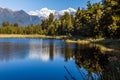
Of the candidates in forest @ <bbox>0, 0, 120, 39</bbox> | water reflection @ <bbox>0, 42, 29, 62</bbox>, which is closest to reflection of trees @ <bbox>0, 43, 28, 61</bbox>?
water reflection @ <bbox>0, 42, 29, 62</bbox>

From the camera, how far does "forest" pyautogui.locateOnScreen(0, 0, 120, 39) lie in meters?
50.1

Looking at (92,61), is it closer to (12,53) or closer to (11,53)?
(12,53)

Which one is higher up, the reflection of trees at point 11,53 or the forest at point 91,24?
the forest at point 91,24

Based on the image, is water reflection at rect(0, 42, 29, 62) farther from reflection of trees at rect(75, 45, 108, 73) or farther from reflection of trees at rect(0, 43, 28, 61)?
reflection of trees at rect(75, 45, 108, 73)

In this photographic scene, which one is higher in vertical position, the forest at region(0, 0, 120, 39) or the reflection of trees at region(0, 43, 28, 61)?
the forest at region(0, 0, 120, 39)

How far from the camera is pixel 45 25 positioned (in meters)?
164

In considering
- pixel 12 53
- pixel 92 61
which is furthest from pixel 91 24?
pixel 92 61

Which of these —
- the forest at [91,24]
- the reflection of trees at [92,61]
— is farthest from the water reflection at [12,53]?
the forest at [91,24]

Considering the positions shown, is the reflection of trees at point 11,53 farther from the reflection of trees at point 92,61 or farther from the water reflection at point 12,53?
the reflection of trees at point 92,61

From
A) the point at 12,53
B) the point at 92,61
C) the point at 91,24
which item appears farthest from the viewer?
the point at 91,24

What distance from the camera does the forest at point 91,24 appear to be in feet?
164

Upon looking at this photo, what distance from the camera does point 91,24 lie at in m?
75.6

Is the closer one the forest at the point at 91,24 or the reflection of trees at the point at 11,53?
the reflection of trees at the point at 11,53

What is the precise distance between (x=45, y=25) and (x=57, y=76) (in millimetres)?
140714
